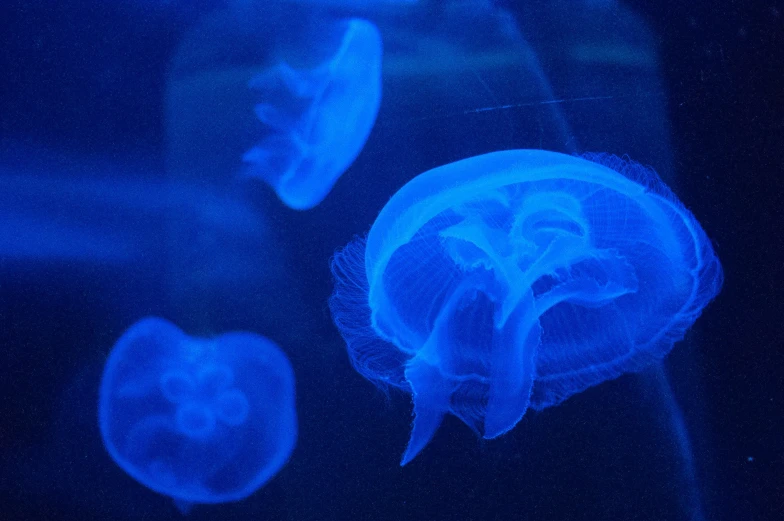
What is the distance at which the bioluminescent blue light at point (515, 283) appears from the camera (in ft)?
7.41

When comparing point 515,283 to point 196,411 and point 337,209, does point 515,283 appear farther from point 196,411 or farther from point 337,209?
point 196,411

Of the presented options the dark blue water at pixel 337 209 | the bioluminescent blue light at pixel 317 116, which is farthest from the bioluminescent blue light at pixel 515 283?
the bioluminescent blue light at pixel 317 116

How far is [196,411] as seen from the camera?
2.60 meters

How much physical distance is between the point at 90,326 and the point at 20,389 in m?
0.35

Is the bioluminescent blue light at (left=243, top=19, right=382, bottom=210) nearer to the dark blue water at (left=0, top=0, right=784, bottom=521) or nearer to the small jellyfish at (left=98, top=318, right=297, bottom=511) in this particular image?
the dark blue water at (left=0, top=0, right=784, bottom=521)

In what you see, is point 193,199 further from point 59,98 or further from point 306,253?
point 59,98

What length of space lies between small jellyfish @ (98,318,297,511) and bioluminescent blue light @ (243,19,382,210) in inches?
25.1

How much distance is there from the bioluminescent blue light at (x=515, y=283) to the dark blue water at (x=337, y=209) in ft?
0.33

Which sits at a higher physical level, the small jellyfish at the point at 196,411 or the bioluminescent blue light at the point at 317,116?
the bioluminescent blue light at the point at 317,116

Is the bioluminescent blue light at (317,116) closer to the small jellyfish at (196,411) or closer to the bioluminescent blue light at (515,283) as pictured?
the bioluminescent blue light at (515,283)

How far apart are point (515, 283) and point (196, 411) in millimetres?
1337

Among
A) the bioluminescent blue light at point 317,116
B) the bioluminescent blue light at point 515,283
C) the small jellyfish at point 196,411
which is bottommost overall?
the small jellyfish at point 196,411

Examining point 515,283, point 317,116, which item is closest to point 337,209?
point 317,116

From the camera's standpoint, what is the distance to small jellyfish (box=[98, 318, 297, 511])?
2537 millimetres
